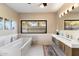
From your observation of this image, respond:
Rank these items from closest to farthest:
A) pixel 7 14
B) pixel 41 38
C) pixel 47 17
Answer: pixel 7 14 → pixel 41 38 → pixel 47 17

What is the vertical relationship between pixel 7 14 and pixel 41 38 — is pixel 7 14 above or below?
above

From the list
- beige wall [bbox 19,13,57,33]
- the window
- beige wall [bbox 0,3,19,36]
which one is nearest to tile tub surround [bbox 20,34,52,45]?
the window

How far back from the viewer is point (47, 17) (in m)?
8.80

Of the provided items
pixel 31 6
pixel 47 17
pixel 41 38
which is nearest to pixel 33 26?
pixel 41 38

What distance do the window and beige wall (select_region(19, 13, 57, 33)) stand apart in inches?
8.6

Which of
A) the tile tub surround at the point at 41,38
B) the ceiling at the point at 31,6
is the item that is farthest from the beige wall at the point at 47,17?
the tile tub surround at the point at 41,38

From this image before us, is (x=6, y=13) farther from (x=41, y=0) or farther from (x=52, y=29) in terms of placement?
(x=41, y=0)

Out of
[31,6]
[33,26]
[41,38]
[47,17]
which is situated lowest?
[41,38]

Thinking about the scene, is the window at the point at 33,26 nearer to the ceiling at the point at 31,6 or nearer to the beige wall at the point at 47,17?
the beige wall at the point at 47,17

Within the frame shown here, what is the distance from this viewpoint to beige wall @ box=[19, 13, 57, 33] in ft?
27.9

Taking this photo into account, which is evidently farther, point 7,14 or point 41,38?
point 41,38

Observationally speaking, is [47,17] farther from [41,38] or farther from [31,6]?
[31,6]

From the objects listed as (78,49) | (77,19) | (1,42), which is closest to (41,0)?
(78,49)

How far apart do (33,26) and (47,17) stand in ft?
3.38
